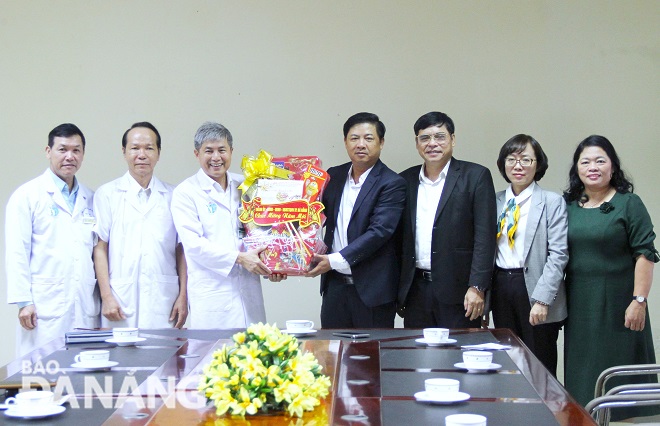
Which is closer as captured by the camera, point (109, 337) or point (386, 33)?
point (109, 337)

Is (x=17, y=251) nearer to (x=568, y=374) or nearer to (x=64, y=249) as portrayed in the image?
(x=64, y=249)

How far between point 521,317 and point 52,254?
7.73 feet

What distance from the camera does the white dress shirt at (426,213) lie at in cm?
397

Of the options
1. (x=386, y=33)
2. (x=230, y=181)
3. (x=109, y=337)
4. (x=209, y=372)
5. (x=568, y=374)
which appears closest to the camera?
(x=209, y=372)

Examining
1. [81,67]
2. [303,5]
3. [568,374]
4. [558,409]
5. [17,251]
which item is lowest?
[568,374]

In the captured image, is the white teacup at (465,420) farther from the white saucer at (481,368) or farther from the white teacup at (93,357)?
the white teacup at (93,357)

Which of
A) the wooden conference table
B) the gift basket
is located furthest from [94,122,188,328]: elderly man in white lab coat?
the wooden conference table

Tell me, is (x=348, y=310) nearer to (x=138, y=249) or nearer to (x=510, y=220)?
(x=510, y=220)

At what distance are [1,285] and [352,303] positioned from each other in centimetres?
238

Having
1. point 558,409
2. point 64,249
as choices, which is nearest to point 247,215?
point 64,249

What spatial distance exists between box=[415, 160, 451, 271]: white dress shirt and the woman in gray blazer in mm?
335

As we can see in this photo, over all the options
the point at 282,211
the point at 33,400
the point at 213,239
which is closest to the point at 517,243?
the point at 282,211

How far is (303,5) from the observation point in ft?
15.7

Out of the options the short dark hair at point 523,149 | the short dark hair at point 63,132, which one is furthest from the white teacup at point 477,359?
the short dark hair at point 63,132
